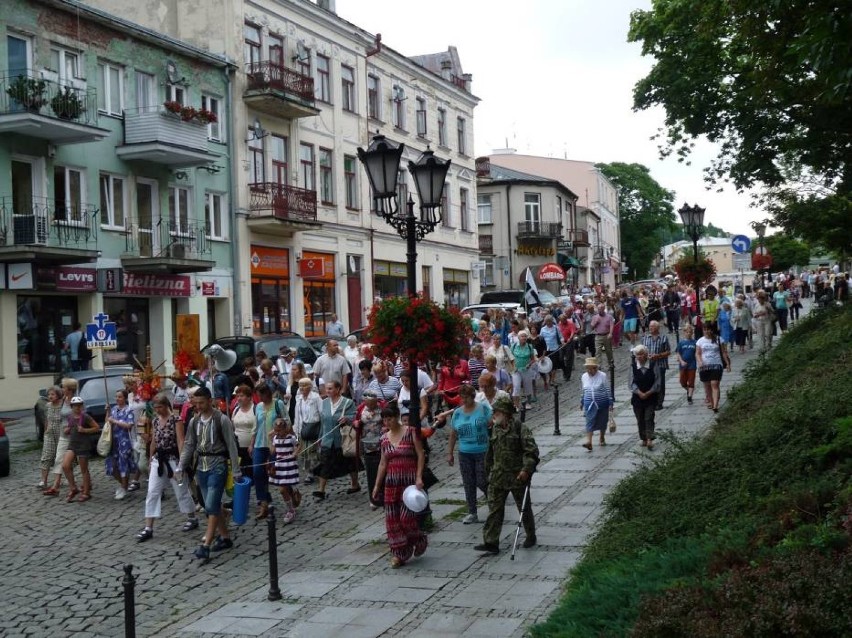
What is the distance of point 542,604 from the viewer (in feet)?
29.1

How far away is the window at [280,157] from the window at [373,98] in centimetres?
648

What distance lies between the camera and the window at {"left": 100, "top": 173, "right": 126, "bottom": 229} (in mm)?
28203

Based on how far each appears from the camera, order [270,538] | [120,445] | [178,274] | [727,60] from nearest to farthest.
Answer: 1. [270,538]
2. [120,445]
3. [727,60]
4. [178,274]

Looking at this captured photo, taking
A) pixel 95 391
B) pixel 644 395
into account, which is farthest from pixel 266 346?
pixel 644 395

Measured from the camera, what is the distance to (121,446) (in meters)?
14.8

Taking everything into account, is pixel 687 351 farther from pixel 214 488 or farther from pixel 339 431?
pixel 214 488

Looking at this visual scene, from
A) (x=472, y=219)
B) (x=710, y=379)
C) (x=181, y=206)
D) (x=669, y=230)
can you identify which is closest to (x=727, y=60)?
(x=710, y=379)

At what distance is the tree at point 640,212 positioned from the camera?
93.8 metres

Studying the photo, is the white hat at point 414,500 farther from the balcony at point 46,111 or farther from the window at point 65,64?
the window at point 65,64

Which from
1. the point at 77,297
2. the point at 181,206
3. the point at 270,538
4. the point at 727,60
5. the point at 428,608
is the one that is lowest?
the point at 428,608

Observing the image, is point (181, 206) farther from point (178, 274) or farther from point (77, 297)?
point (77, 297)

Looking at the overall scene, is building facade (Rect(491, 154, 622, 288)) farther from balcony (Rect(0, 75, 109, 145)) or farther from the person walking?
the person walking

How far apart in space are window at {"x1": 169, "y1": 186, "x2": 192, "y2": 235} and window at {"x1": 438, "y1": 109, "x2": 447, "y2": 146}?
757 inches

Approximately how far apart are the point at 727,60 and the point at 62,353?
18.6 m
